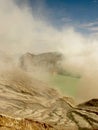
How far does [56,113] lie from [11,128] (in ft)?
343

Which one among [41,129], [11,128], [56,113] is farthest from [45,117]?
[11,128]

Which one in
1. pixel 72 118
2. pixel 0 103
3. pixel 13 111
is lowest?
pixel 72 118

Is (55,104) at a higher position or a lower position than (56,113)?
higher

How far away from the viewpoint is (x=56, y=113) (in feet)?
550

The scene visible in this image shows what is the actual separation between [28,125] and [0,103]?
12342 cm

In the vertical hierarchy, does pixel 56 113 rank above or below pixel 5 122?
above

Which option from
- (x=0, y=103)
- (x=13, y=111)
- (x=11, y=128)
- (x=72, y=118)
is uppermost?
(x=0, y=103)

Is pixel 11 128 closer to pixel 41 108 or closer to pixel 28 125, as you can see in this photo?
pixel 28 125

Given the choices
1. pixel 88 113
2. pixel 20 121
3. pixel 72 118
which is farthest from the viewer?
pixel 88 113

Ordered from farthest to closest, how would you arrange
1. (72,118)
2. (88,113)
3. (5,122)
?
(88,113) → (72,118) → (5,122)

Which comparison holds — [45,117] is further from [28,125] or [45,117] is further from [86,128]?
[28,125]

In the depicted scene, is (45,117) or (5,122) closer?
(5,122)

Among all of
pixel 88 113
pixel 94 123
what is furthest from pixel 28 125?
pixel 88 113

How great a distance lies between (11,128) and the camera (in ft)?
212
